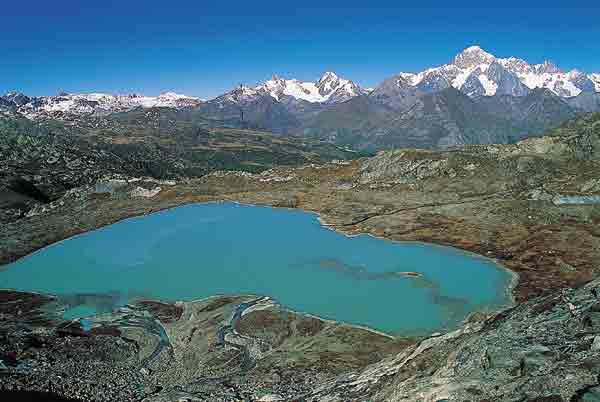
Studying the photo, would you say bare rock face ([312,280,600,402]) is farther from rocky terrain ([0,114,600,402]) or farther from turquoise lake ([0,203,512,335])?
turquoise lake ([0,203,512,335])

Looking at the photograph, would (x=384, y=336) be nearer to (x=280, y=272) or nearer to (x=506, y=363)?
(x=506, y=363)

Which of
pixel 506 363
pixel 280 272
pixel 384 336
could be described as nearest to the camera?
pixel 506 363

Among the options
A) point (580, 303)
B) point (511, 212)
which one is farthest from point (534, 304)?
point (511, 212)

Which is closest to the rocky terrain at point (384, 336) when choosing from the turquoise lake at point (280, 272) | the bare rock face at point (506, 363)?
the bare rock face at point (506, 363)

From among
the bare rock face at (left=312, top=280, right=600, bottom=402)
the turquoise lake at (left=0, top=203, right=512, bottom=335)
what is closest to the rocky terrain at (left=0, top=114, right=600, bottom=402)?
the bare rock face at (left=312, top=280, right=600, bottom=402)

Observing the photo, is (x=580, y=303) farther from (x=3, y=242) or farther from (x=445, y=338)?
(x=3, y=242)

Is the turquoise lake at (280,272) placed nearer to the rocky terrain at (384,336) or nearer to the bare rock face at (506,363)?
the rocky terrain at (384,336)

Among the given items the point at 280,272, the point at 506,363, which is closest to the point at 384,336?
the point at 506,363
